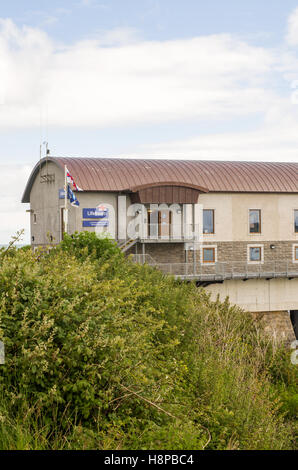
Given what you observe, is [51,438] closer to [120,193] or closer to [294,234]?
[120,193]

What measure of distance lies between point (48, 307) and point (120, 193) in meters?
24.9

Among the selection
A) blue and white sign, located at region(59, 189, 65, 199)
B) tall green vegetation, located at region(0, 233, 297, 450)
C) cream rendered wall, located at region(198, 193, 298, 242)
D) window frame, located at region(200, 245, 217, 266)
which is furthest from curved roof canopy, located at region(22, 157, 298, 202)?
tall green vegetation, located at region(0, 233, 297, 450)

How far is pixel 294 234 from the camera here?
114 ft

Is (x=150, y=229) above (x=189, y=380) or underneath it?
above

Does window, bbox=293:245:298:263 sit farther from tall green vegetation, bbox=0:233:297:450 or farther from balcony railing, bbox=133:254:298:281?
tall green vegetation, bbox=0:233:297:450

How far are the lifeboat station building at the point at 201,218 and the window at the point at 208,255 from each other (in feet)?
0.21

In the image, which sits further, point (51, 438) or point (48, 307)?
point (48, 307)

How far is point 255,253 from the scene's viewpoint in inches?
1329

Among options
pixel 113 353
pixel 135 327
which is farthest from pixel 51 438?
pixel 135 327

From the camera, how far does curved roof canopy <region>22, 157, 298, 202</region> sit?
31438 mm

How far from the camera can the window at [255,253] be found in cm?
3365

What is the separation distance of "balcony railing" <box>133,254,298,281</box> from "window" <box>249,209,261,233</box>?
2.23 metres

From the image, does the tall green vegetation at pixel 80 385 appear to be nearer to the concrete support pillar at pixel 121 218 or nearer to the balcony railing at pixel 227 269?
the balcony railing at pixel 227 269

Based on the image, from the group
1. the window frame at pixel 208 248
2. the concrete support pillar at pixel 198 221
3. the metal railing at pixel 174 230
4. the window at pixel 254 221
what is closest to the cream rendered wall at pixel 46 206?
the metal railing at pixel 174 230
